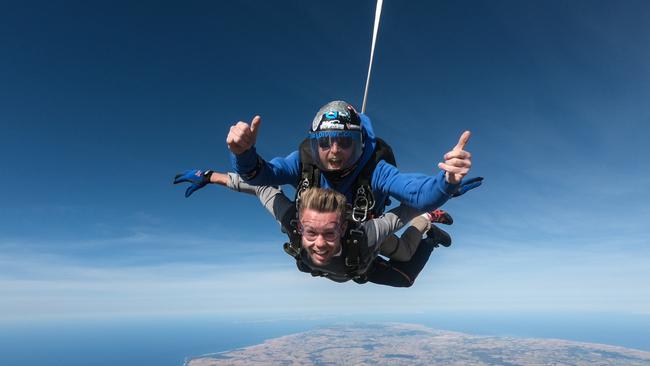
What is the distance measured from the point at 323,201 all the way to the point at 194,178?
2077 mm

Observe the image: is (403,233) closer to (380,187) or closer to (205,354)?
(380,187)

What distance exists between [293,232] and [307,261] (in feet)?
1.38

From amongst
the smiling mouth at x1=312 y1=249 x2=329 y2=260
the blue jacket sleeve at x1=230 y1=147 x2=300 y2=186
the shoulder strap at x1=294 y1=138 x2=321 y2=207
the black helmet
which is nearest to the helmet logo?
the black helmet

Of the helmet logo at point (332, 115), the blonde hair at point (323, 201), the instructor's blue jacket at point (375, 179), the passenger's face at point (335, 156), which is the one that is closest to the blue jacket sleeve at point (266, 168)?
the instructor's blue jacket at point (375, 179)

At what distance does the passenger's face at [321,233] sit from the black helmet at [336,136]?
595 mm

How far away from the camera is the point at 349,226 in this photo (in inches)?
159

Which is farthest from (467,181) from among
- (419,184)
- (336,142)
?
(336,142)

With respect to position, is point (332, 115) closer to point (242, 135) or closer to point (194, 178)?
point (242, 135)

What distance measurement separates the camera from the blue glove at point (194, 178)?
461 centimetres

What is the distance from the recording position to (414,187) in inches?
126

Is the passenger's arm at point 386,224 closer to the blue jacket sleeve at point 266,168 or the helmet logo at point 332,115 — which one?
the blue jacket sleeve at point 266,168

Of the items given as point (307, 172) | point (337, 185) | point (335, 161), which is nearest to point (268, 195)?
point (307, 172)

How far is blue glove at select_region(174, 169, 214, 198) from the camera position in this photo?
15.1 feet

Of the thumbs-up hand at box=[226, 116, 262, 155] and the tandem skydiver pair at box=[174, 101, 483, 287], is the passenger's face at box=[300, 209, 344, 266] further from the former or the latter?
the thumbs-up hand at box=[226, 116, 262, 155]
